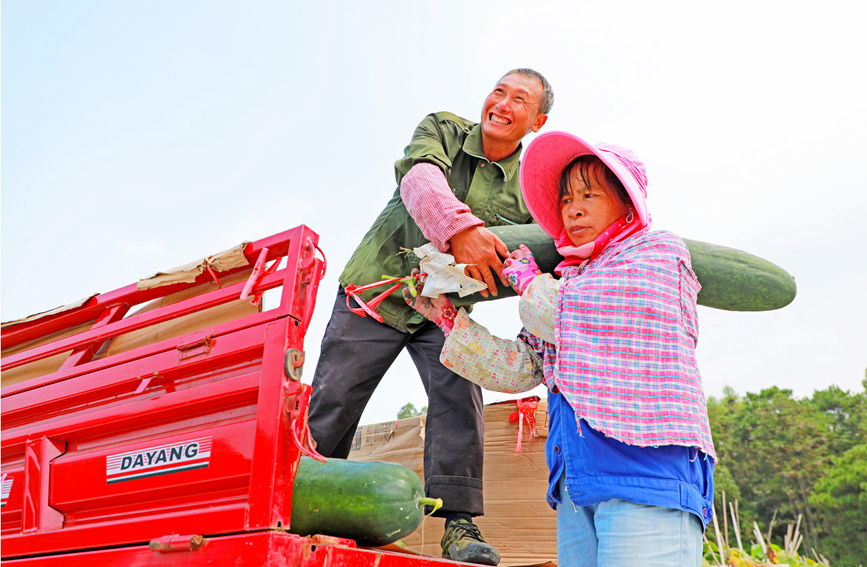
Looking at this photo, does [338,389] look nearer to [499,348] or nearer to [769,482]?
[499,348]

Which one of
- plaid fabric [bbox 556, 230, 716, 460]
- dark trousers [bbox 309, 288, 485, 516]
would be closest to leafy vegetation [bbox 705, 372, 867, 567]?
dark trousers [bbox 309, 288, 485, 516]

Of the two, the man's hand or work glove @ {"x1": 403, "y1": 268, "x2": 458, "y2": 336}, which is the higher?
the man's hand

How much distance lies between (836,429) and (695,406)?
124ft

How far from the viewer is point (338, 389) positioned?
3.32m

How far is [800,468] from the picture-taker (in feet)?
102

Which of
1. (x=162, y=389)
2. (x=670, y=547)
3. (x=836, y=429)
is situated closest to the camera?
(x=670, y=547)

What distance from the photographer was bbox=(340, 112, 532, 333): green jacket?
3.45 metres

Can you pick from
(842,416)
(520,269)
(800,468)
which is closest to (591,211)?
(520,269)

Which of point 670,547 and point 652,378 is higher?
point 652,378

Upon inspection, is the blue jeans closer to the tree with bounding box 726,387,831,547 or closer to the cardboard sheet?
the cardboard sheet

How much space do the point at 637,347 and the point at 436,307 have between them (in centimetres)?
88

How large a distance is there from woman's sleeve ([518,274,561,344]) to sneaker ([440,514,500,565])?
0.97m

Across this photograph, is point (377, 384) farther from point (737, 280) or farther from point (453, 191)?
point (737, 280)

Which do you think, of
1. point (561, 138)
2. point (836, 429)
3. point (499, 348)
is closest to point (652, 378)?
point (499, 348)
